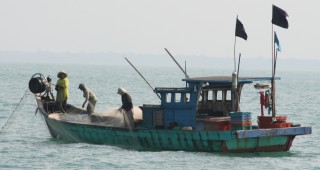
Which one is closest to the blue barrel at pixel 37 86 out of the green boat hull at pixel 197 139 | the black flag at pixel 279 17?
the green boat hull at pixel 197 139

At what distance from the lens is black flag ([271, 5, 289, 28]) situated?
31188 millimetres

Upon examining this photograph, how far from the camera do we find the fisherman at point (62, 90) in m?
34.8

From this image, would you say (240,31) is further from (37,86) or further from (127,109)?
(37,86)

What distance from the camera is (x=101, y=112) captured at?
1331 inches

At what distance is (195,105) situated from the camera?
101 ft

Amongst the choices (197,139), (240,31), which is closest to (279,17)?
(240,31)

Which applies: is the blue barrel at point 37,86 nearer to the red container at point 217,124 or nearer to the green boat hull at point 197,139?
the green boat hull at point 197,139

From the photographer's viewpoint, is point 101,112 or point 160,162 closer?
point 160,162

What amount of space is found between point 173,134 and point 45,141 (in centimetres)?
681

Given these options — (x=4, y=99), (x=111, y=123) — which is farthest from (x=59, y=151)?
(x=4, y=99)

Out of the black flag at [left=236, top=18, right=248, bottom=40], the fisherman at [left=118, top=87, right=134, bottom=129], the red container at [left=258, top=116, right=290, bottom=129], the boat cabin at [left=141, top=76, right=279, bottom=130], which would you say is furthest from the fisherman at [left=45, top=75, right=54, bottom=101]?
the red container at [left=258, top=116, right=290, bottom=129]

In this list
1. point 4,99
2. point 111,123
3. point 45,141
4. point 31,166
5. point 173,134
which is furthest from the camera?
point 4,99

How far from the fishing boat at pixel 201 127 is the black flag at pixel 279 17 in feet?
6.19

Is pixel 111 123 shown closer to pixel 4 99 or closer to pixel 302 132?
pixel 302 132
